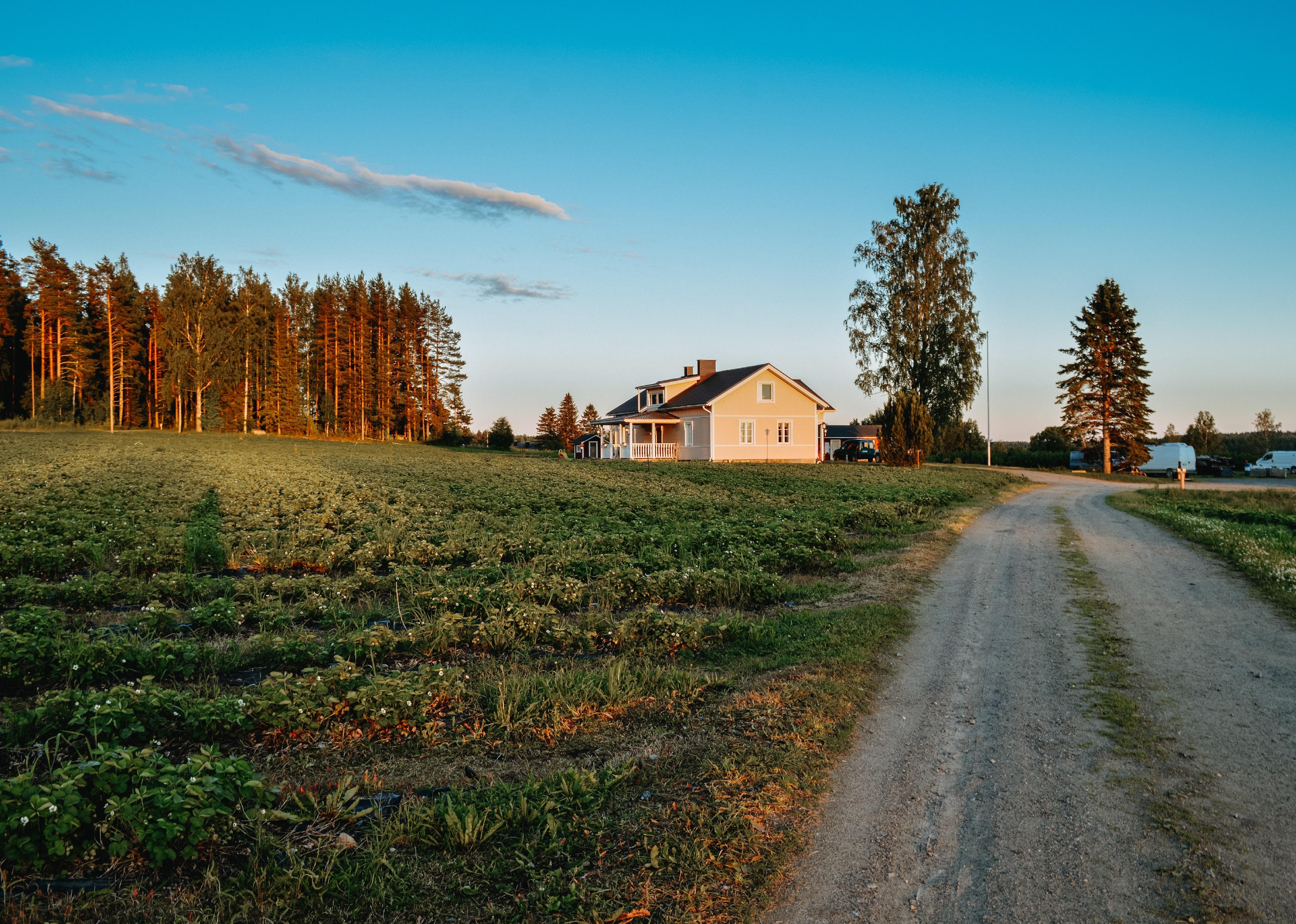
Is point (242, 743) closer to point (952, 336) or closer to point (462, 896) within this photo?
point (462, 896)

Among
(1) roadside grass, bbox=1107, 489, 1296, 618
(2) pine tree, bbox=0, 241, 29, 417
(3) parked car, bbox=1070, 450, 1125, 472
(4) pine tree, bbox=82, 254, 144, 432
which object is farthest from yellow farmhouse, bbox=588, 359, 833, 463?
(2) pine tree, bbox=0, 241, 29, 417

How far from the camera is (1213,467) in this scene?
157 ft

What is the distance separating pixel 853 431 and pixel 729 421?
45721 millimetres

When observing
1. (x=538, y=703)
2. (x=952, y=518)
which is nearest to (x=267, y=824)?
(x=538, y=703)

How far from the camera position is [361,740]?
16.3 ft

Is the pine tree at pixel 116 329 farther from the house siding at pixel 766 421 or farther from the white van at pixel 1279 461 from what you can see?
the white van at pixel 1279 461

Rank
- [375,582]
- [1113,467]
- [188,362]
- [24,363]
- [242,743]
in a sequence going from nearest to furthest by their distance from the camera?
[242,743] → [375,582] → [1113,467] → [188,362] → [24,363]

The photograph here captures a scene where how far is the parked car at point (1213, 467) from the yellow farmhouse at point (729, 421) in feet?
86.4

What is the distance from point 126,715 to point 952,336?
1683 inches

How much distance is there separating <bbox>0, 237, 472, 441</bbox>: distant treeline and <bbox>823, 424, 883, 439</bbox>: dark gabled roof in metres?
42.9

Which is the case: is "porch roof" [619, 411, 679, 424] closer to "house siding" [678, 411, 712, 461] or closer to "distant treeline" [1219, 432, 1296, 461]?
"house siding" [678, 411, 712, 461]

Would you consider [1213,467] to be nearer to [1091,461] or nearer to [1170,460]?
[1170,460]

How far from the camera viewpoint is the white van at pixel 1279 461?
148 feet

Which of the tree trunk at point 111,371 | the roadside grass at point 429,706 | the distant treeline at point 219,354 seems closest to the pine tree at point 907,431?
the roadside grass at point 429,706
